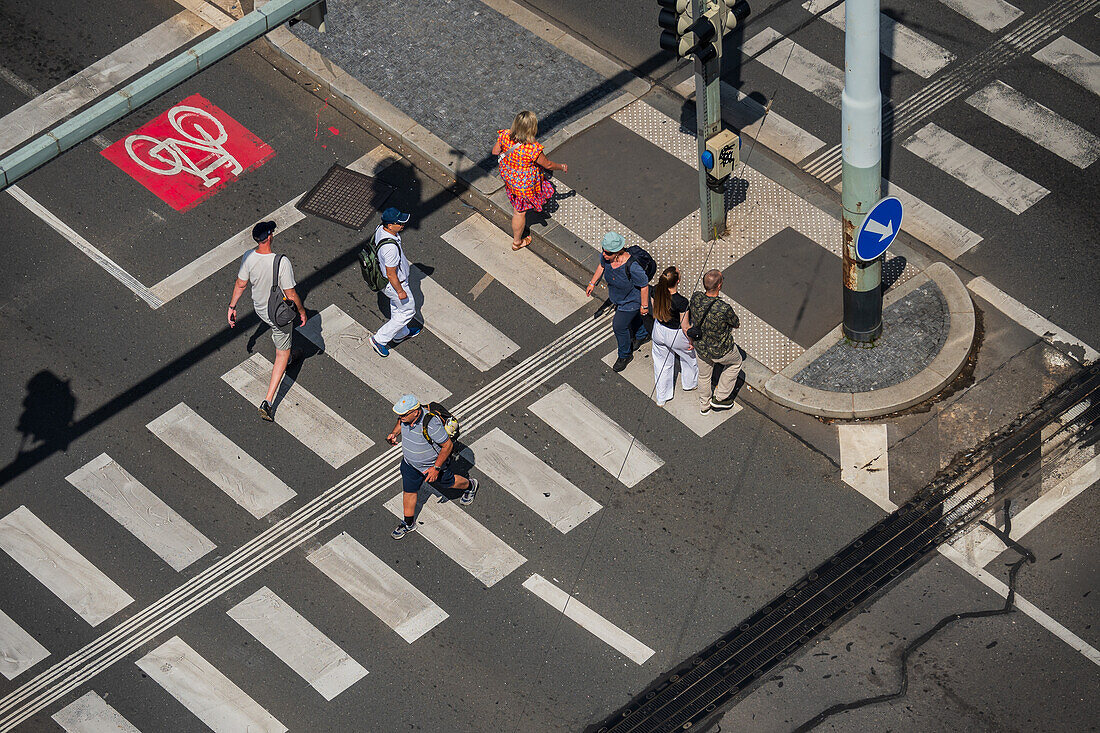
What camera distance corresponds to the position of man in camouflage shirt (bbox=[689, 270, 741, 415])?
44.6 ft

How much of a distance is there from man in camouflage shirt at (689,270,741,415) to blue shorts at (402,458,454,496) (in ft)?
8.88

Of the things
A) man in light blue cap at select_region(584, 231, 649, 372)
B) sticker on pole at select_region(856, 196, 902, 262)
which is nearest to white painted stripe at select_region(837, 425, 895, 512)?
sticker on pole at select_region(856, 196, 902, 262)

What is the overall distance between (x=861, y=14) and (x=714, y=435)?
14.5ft

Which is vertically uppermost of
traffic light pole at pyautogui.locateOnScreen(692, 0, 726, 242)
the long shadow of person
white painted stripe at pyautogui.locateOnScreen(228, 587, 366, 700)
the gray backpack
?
traffic light pole at pyautogui.locateOnScreen(692, 0, 726, 242)

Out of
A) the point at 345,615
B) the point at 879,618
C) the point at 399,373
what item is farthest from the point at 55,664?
the point at 879,618

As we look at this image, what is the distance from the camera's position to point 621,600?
13.4 m

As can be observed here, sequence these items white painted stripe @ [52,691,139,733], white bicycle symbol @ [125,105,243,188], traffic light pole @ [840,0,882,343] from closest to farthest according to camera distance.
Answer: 1. traffic light pole @ [840,0,882,343]
2. white painted stripe @ [52,691,139,733]
3. white bicycle symbol @ [125,105,243,188]

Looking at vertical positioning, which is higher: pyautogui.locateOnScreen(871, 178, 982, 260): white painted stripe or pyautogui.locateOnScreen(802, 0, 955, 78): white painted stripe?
pyautogui.locateOnScreen(802, 0, 955, 78): white painted stripe

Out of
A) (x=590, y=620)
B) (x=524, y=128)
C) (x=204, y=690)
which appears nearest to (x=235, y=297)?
(x=524, y=128)

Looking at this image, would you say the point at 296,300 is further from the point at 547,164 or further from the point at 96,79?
the point at 96,79

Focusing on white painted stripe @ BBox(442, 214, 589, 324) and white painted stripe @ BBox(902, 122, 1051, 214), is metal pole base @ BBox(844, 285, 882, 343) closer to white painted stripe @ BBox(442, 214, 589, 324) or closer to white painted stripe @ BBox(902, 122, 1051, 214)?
white painted stripe @ BBox(902, 122, 1051, 214)

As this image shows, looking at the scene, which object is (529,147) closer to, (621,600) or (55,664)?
(621,600)

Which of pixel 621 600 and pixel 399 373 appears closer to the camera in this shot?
pixel 621 600

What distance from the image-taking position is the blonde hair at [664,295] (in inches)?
539
